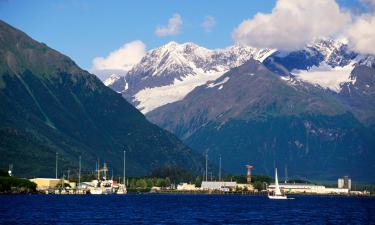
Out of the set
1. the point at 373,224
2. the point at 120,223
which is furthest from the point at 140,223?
the point at 373,224

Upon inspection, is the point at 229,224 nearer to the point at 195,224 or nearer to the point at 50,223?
the point at 195,224

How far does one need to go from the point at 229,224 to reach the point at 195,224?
6.72 m

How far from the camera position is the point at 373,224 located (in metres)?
198

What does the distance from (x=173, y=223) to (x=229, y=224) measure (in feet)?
36.8

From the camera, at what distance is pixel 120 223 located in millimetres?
197500

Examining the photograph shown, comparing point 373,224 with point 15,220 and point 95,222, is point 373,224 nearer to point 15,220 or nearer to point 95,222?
point 95,222

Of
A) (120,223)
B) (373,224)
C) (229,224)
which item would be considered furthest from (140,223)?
(373,224)

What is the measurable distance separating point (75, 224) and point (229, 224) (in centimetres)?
3029

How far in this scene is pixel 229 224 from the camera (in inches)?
7790

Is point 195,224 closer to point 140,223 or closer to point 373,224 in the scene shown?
point 140,223

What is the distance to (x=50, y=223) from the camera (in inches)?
7623

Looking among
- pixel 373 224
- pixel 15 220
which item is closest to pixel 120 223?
pixel 15 220

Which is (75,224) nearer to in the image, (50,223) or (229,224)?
(50,223)

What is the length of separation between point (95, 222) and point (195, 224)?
20.0 m
